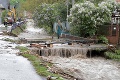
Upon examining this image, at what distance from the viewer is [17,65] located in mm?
15383

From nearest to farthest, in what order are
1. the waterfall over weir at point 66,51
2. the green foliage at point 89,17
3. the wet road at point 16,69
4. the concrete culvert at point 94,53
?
1. the wet road at point 16,69
2. the waterfall over weir at point 66,51
3. the concrete culvert at point 94,53
4. the green foliage at point 89,17

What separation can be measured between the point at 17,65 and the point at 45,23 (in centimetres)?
2745

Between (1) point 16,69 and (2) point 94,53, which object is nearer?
(1) point 16,69

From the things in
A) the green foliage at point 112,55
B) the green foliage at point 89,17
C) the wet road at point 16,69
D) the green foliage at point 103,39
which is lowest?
the green foliage at point 112,55

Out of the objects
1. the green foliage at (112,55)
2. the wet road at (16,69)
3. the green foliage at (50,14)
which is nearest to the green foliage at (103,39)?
the green foliage at (112,55)

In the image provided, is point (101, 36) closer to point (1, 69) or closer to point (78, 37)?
point (78, 37)

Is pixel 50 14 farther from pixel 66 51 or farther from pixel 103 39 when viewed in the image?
pixel 66 51

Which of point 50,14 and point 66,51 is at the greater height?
point 50,14

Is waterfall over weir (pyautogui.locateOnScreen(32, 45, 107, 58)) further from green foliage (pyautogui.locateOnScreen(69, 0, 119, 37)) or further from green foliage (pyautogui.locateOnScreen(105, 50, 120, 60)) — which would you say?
green foliage (pyautogui.locateOnScreen(69, 0, 119, 37))

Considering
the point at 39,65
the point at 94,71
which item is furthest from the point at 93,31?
the point at 39,65

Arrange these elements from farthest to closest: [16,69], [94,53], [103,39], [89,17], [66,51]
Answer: [89,17] < [103,39] < [94,53] < [66,51] < [16,69]

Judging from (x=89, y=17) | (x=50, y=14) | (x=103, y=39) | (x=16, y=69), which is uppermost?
(x=50, y=14)

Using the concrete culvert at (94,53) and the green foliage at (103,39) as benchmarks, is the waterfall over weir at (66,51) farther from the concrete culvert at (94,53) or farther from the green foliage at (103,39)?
the green foliage at (103,39)

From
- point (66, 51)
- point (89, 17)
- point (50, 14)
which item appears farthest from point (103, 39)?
point (50, 14)
